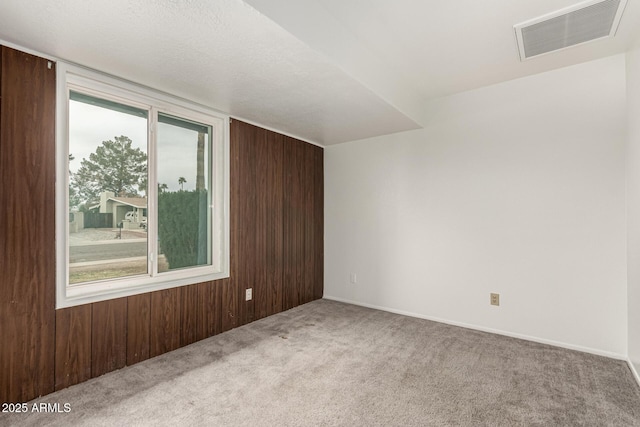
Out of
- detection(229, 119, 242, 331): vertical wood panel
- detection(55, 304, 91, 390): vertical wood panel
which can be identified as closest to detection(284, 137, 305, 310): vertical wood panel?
detection(229, 119, 242, 331): vertical wood panel

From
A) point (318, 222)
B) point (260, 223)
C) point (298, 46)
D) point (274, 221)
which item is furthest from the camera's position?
point (318, 222)

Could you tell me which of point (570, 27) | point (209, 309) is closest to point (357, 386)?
point (209, 309)

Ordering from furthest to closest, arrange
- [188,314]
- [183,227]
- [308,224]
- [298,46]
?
[308,224] < [183,227] < [188,314] < [298,46]

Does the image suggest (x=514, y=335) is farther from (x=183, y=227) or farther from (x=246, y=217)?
(x=183, y=227)

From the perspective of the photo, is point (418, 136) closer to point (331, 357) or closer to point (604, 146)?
point (604, 146)

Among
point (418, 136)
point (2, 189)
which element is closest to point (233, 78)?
point (2, 189)

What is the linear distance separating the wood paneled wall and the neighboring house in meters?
0.39

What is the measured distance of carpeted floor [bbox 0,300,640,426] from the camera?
5.65 ft

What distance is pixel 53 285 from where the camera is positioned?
195 cm

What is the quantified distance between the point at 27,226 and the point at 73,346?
2.73 ft

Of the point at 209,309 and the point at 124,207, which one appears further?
the point at 209,309

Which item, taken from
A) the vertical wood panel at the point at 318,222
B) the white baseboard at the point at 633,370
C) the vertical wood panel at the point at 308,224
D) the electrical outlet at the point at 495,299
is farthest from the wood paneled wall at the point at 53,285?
the white baseboard at the point at 633,370

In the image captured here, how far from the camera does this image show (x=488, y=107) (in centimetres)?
306

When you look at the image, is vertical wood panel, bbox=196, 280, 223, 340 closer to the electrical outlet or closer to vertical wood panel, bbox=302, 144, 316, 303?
vertical wood panel, bbox=302, 144, 316, 303
